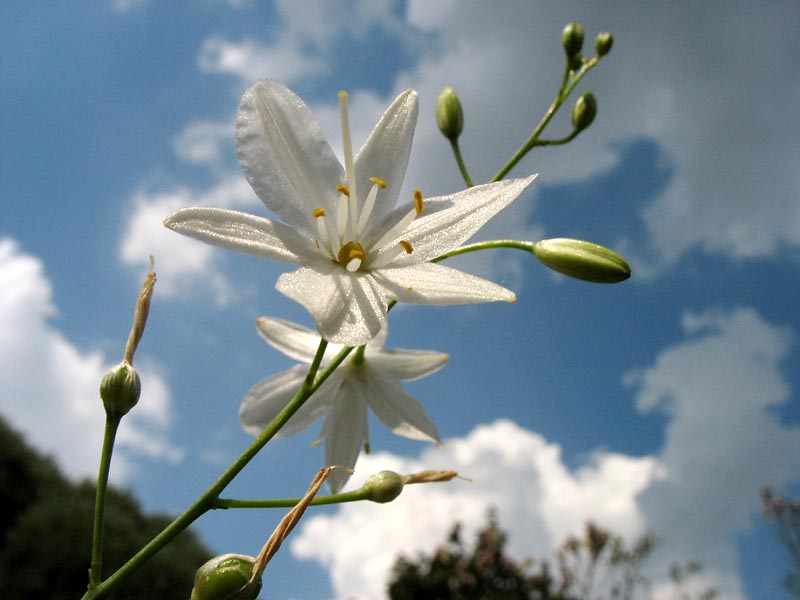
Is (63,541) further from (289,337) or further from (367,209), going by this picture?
(367,209)

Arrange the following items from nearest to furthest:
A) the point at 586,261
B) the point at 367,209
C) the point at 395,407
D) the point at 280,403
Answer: the point at 586,261
the point at 367,209
the point at 280,403
the point at 395,407

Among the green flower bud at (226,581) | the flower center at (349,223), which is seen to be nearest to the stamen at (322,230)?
the flower center at (349,223)

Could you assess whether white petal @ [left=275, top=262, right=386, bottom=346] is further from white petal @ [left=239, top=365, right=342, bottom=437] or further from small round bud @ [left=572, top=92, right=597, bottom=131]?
small round bud @ [left=572, top=92, right=597, bottom=131]

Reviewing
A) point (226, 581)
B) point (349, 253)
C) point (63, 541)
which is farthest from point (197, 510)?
point (63, 541)

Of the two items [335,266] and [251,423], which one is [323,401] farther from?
[335,266]

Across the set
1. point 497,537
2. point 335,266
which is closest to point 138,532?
point 497,537

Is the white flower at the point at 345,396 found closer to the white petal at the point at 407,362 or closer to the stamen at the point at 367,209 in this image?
the white petal at the point at 407,362

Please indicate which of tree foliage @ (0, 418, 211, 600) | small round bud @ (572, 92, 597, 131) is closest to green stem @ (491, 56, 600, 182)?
small round bud @ (572, 92, 597, 131)
